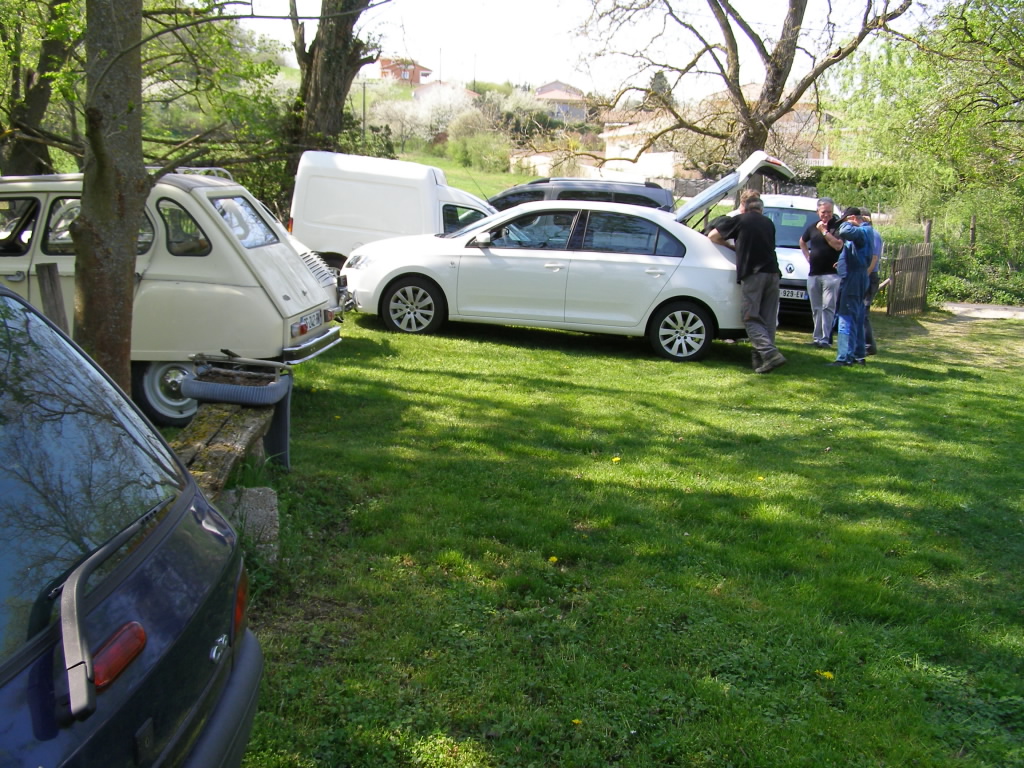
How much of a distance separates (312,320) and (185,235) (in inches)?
46.3

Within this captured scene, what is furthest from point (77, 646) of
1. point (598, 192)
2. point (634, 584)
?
point (598, 192)

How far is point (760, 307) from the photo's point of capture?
10195mm

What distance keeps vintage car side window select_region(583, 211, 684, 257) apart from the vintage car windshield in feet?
27.5

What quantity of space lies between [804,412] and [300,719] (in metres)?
6.29

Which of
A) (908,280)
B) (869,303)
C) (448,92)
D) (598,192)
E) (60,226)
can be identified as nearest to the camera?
(60,226)

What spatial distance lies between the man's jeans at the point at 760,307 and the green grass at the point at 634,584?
1.69 m

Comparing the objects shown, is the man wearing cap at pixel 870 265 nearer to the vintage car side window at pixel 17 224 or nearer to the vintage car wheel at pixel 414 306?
the vintage car wheel at pixel 414 306

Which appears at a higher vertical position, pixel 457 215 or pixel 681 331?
pixel 457 215

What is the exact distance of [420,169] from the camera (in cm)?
1298

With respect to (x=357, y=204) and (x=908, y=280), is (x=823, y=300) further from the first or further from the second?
(x=357, y=204)

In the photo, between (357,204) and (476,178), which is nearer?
(357,204)

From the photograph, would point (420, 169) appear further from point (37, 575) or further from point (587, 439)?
point (37, 575)

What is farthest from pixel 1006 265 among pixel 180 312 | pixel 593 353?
pixel 180 312

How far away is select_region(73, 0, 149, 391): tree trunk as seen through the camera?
15.5 ft
